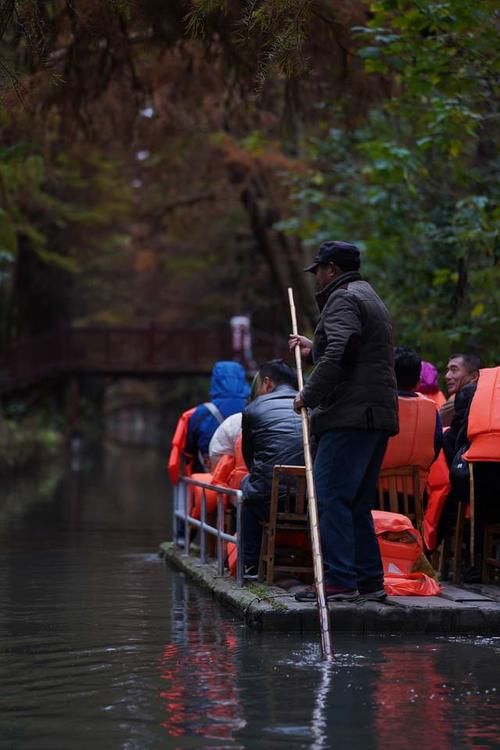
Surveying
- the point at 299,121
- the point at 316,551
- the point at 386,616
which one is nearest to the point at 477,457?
the point at 386,616

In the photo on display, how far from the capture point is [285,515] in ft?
33.0

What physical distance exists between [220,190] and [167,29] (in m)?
23.8

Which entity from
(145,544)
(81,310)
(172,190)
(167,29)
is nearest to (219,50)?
(167,29)

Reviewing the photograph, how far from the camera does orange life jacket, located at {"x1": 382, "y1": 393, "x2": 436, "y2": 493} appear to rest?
10117 mm

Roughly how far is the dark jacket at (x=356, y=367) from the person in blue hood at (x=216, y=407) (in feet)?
14.9

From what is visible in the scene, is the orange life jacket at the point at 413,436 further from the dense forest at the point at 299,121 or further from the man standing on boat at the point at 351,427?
the dense forest at the point at 299,121

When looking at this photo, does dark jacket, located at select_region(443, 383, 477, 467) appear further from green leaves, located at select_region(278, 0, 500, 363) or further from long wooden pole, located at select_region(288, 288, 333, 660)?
green leaves, located at select_region(278, 0, 500, 363)

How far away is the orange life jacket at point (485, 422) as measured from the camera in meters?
9.80

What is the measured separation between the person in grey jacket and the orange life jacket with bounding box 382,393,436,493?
0.66m

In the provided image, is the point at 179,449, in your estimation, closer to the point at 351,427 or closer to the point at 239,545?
the point at 239,545

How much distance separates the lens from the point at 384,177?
19.1m

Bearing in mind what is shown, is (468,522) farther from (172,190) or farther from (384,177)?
(172,190)

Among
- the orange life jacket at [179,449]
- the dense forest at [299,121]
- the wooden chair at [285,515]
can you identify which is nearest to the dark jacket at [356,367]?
the wooden chair at [285,515]

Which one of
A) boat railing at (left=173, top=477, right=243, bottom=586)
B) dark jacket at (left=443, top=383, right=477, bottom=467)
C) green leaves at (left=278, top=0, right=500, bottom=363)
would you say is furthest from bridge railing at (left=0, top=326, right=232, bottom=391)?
dark jacket at (left=443, top=383, right=477, bottom=467)
